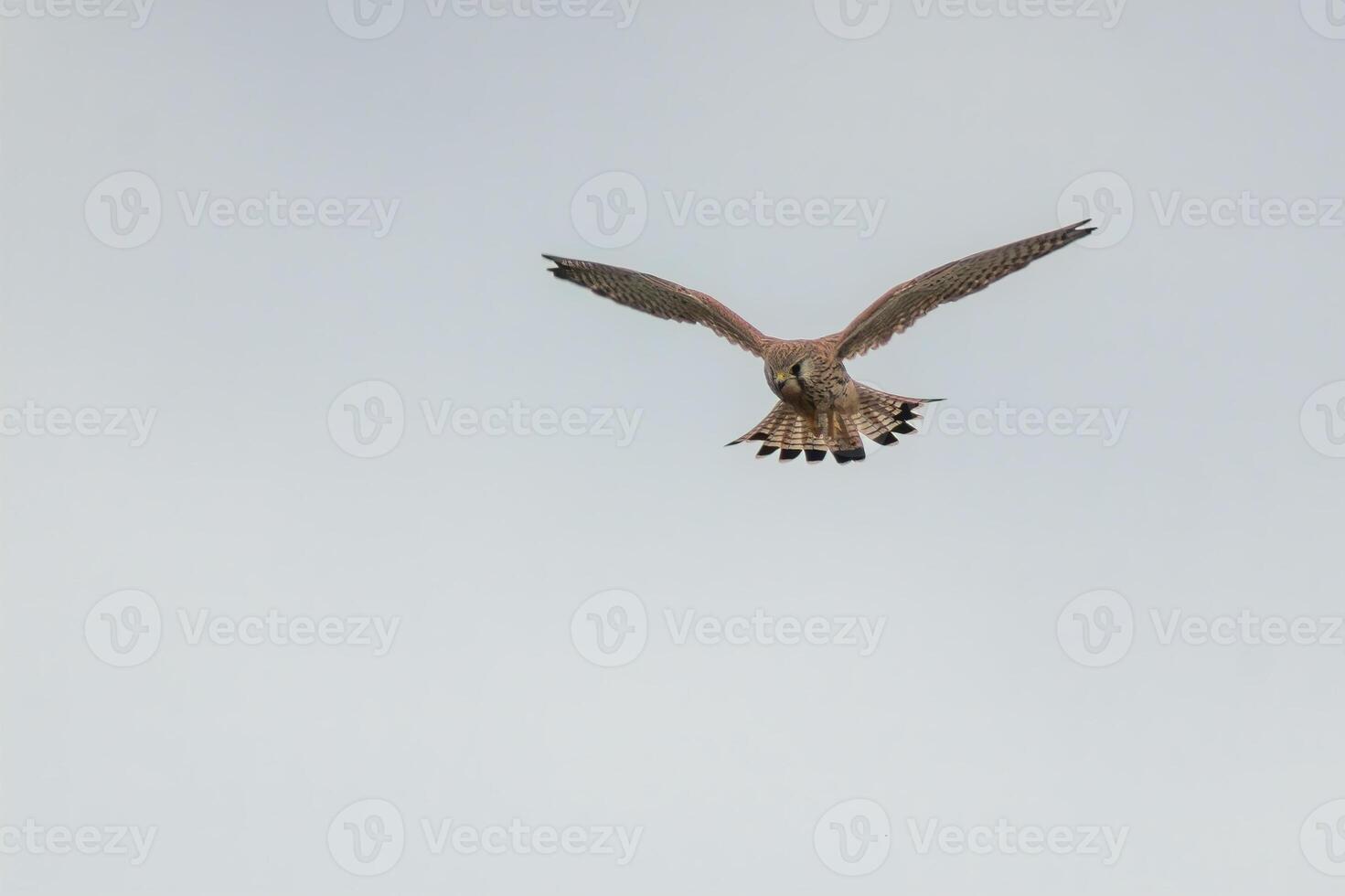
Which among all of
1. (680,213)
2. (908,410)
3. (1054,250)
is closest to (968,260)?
(1054,250)

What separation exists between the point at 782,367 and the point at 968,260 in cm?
96

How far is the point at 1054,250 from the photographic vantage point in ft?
23.4

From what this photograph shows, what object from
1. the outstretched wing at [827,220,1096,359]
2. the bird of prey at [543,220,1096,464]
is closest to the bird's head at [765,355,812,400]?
the bird of prey at [543,220,1096,464]

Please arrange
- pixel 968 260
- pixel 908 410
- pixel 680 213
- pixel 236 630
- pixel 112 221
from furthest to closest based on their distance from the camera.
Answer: pixel 236 630
pixel 112 221
pixel 680 213
pixel 908 410
pixel 968 260

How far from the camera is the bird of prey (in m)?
7.11

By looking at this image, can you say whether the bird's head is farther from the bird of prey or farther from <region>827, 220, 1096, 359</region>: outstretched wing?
<region>827, 220, 1096, 359</region>: outstretched wing

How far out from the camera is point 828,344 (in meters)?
7.32

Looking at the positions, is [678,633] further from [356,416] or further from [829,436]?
[829,436]

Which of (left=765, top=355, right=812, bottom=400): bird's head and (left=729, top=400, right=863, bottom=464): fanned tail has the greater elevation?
(left=765, top=355, right=812, bottom=400): bird's head

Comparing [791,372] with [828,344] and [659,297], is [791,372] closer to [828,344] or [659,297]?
[828,344]

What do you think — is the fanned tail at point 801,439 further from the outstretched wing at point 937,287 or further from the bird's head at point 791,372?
the outstretched wing at point 937,287

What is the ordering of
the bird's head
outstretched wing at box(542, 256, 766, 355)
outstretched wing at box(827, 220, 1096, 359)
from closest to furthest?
1. outstretched wing at box(827, 220, 1096, 359)
2. the bird's head
3. outstretched wing at box(542, 256, 766, 355)

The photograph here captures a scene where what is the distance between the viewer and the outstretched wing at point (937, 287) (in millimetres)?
6969

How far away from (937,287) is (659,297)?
1388 millimetres
